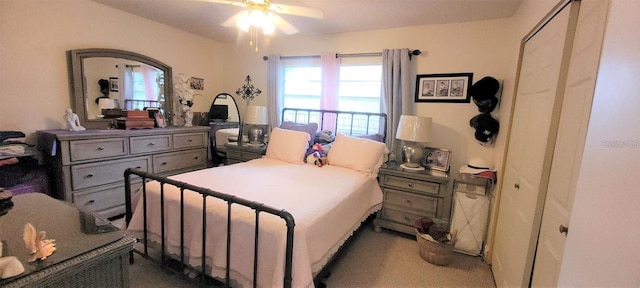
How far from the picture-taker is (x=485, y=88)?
2.52 m

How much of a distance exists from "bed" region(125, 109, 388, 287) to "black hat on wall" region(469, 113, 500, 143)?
98cm

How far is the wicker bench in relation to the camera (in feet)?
2.59

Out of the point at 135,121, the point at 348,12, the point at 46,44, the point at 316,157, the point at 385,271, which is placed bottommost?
the point at 385,271

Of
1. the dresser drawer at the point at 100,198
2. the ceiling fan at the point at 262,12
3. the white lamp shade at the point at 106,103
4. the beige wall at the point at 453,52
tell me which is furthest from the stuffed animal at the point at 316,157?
the white lamp shade at the point at 106,103

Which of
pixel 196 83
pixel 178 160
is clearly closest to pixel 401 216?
pixel 178 160

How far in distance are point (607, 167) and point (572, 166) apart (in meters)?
0.32

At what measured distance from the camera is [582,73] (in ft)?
3.55

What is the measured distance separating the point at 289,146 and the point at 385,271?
5.30 ft

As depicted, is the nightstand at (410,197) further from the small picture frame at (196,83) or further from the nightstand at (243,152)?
the small picture frame at (196,83)

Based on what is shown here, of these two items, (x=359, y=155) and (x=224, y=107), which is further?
(x=224, y=107)

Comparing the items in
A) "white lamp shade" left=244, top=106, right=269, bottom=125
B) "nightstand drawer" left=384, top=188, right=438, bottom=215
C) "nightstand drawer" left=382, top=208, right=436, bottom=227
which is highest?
"white lamp shade" left=244, top=106, right=269, bottom=125

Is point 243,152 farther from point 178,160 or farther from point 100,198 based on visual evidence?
point 100,198

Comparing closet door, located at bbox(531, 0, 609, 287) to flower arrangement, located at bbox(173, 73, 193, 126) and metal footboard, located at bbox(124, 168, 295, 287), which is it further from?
flower arrangement, located at bbox(173, 73, 193, 126)

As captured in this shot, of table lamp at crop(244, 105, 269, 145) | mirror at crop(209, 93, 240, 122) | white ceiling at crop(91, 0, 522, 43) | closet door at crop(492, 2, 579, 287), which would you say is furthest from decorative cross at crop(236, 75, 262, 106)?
closet door at crop(492, 2, 579, 287)
